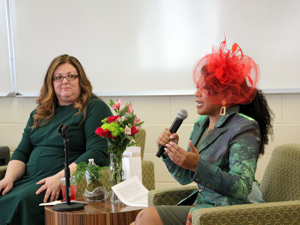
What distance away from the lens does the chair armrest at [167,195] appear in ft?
6.79

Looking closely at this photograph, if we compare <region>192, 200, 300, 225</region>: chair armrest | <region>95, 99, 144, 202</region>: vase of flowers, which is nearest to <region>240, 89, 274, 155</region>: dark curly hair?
<region>192, 200, 300, 225</region>: chair armrest

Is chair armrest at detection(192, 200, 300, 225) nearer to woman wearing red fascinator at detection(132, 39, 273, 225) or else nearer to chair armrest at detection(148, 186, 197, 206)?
woman wearing red fascinator at detection(132, 39, 273, 225)

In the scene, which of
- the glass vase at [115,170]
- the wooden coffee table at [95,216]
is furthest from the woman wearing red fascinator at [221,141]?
the glass vase at [115,170]

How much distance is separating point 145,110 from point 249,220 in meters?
1.92

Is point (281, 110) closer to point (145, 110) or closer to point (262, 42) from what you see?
point (262, 42)

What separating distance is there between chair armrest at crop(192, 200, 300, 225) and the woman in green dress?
1182 millimetres

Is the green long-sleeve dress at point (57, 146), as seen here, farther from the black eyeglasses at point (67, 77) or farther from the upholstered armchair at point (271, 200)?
the upholstered armchair at point (271, 200)

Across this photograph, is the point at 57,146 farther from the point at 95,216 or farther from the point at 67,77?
the point at 95,216

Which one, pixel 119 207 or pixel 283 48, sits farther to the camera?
pixel 283 48

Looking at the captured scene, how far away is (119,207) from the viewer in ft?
7.22

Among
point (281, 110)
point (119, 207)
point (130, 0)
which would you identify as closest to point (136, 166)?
point (119, 207)

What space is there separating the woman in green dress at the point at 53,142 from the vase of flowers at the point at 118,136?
0.36m

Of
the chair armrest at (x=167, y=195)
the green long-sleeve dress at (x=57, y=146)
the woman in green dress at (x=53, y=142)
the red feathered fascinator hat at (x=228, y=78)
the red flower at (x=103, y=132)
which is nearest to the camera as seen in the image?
the red feathered fascinator hat at (x=228, y=78)

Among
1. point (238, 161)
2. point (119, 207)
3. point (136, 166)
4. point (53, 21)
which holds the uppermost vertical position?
point (53, 21)
